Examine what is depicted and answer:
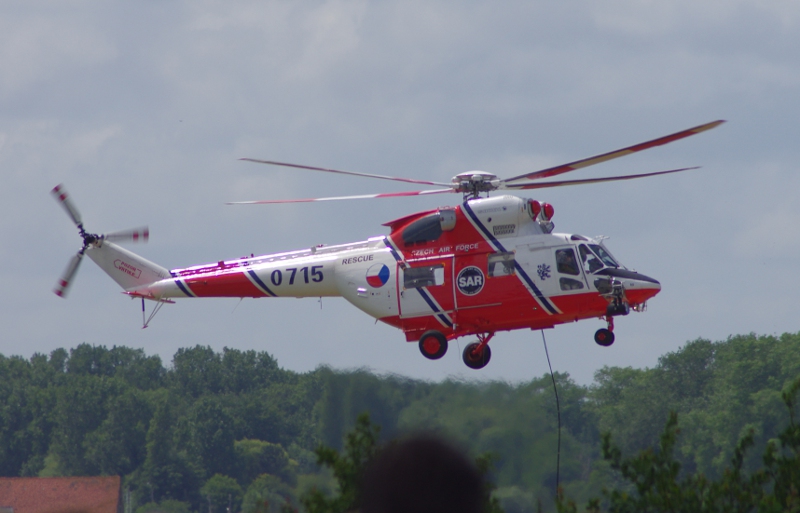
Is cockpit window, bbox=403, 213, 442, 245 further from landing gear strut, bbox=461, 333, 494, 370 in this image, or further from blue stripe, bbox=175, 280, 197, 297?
blue stripe, bbox=175, 280, 197, 297

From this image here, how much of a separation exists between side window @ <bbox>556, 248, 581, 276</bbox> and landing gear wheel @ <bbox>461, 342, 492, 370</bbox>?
2.26 meters

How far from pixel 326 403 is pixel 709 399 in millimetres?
26427

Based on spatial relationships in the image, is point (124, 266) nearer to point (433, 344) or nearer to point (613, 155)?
point (433, 344)

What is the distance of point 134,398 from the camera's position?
63.0 metres

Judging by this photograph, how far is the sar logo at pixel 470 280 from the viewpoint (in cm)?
2181

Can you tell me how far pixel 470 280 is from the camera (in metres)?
21.8

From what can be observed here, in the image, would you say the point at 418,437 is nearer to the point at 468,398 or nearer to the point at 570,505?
the point at 570,505

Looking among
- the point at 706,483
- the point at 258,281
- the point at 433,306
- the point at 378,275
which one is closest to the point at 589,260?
the point at 433,306

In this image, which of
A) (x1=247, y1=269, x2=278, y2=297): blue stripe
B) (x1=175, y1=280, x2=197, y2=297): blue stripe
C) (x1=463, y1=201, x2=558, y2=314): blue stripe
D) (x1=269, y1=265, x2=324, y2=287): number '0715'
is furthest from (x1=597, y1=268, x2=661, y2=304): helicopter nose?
(x1=175, y1=280, x2=197, y2=297): blue stripe

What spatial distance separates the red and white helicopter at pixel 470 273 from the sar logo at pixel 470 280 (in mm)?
17

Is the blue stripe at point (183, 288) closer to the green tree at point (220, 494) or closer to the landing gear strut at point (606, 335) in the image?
the landing gear strut at point (606, 335)

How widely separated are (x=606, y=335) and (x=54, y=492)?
100.0 feet

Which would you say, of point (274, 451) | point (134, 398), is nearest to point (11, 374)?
point (134, 398)

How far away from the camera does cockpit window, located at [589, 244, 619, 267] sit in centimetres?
2167
